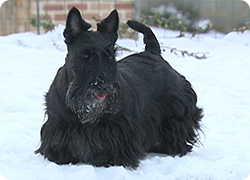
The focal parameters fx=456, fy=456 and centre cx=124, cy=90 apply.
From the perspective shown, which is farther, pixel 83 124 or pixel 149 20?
pixel 149 20

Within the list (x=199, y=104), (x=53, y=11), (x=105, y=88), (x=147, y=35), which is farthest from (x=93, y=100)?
(x=53, y=11)

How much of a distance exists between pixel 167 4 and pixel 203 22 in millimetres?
754

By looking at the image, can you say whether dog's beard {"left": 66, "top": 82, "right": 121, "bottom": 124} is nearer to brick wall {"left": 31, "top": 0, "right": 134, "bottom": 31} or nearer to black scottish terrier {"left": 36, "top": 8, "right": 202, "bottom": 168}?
A: black scottish terrier {"left": 36, "top": 8, "right": 202, "bottom": 168}

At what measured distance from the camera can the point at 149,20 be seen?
7969 millimetres

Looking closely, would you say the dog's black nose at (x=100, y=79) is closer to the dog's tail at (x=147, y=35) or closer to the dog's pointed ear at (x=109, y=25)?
the dog's pointed ear at (x=109, y=25)

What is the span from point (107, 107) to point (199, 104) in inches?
90.0

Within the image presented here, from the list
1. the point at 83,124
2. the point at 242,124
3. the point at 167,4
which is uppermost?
the point at 167,4

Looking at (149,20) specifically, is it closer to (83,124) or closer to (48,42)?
(48,42)

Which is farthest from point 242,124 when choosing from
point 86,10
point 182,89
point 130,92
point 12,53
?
point 86,10

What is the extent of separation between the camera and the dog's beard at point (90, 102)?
298 centimetres

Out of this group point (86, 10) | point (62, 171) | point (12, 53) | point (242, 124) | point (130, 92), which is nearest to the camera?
point (62, 171)

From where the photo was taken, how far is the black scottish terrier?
305cm

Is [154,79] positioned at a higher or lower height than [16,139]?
higher

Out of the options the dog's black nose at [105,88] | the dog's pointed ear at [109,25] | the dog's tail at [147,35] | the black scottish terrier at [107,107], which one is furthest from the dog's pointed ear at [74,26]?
the dog's tail at [147,35]
